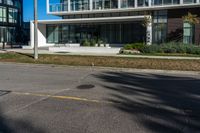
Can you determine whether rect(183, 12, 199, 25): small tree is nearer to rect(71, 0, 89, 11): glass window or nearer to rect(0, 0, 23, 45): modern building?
rect(71, 0, 89, 11): glass window

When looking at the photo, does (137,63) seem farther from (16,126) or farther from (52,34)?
(52,34)

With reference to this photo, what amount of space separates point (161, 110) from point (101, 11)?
3384 cm

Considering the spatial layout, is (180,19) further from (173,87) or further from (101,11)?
(173,87)

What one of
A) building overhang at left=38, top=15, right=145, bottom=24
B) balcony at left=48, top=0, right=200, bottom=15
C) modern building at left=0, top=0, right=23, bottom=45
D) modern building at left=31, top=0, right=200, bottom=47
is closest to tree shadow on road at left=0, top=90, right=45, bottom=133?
modern building at left=31, top=0, right=200, bottom=47

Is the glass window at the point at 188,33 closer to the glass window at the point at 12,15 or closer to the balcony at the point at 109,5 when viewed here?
the balcony at the point at 109,5

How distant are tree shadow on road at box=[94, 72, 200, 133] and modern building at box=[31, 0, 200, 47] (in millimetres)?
22425

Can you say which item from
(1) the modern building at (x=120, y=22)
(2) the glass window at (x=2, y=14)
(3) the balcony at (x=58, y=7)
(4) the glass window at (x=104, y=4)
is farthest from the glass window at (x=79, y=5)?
(2) the glass window at (x=2, y=14)

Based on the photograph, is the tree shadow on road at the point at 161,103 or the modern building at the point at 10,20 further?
the modern building at the point at 10,20

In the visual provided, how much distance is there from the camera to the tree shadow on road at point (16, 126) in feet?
19.2

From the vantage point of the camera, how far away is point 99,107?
7656 millimetres

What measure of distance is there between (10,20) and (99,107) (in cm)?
5420

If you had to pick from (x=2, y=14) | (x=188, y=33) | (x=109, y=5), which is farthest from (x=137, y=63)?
(x=2, y=14)

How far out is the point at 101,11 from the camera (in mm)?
40094

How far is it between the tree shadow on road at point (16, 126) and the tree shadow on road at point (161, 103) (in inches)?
90.8
